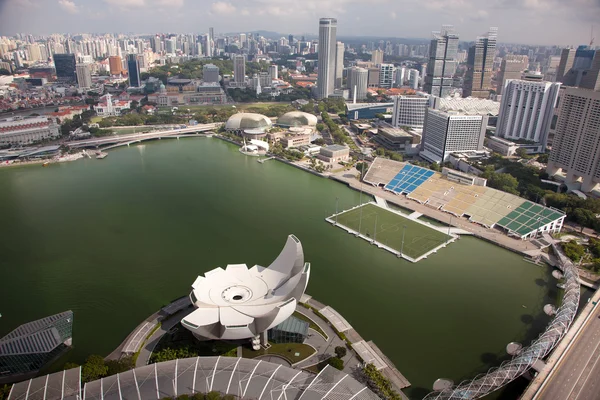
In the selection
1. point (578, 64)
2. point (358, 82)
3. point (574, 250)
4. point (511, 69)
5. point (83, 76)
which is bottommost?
point (574, 250)

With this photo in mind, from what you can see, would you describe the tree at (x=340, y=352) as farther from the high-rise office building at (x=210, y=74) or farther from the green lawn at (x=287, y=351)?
the high-rise office building at (x=210, y=74)

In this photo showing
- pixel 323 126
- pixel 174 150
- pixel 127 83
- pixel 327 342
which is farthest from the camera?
pixel 127 83

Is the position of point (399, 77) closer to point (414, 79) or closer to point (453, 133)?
point (414, 79)

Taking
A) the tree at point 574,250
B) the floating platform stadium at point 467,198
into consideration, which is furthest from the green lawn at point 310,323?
the floating platform stadium at point 467,198

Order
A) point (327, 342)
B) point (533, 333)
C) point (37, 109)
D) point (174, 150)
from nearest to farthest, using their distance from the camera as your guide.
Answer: point (327, 342) < point (533, 333) < point (174, 150) < point (37, 109)

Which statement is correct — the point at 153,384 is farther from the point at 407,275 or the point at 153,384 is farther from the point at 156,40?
the point at 156,40

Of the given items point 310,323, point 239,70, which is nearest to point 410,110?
point 310,323

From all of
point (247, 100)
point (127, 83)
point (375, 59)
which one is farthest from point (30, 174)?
point (375, 59)
